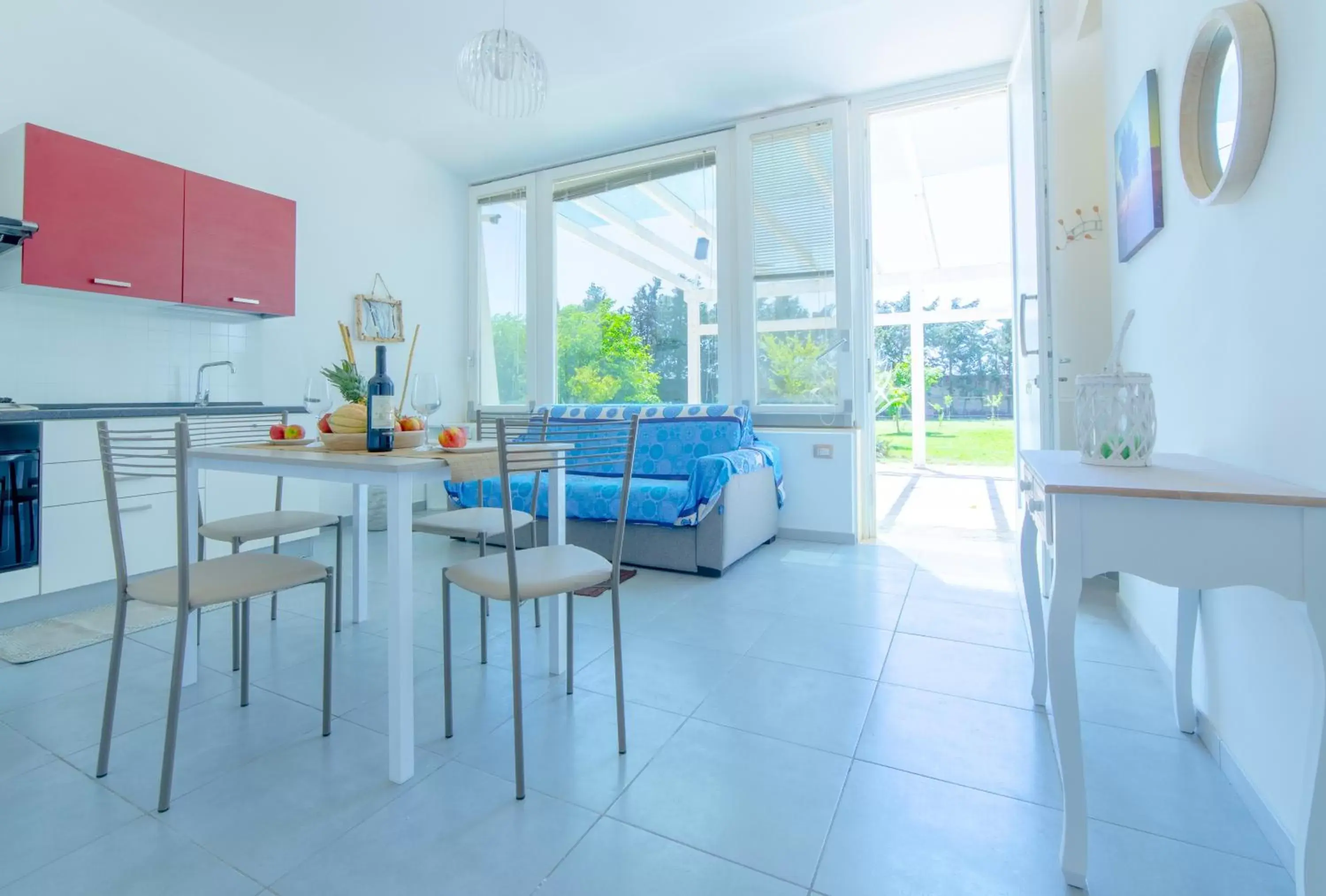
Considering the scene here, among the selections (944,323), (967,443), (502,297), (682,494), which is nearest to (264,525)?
(682,494)

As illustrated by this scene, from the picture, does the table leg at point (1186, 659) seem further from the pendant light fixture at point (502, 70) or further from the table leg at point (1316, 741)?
the pendant light fixture at point (502, 70)

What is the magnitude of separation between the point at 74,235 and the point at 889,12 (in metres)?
3.97

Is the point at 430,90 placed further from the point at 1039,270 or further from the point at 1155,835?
the point at 1155,835

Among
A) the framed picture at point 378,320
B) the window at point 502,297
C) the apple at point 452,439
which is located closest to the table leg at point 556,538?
the apple at point 452,439

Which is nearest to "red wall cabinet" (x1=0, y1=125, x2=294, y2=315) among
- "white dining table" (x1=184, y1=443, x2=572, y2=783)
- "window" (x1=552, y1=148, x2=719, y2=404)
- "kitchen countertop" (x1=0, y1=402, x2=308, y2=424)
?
"kitchen countertop" (x1=0, y1=402, x2=308, y2=424)

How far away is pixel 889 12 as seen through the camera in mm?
3064

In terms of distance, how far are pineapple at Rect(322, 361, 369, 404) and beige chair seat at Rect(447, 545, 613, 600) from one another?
667mm

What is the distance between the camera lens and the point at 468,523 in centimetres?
224

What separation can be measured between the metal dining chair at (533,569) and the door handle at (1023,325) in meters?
2.13

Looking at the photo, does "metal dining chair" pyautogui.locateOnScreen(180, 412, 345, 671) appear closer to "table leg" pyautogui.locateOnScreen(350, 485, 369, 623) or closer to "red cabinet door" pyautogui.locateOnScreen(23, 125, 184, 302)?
"table leg" pyautogui.locateOnScreen(350, 485, 369, 623)

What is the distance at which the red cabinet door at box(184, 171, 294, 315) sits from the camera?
10.4 ft

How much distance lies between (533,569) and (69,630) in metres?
2.21

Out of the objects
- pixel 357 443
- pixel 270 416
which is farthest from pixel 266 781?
pixel 270 416

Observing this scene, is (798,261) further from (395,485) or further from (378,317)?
(395,485)
